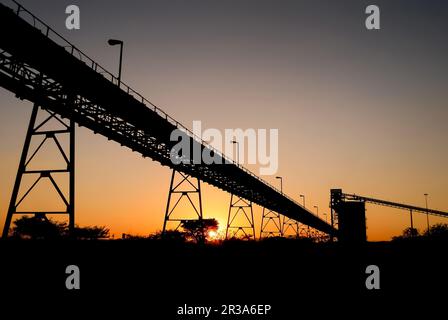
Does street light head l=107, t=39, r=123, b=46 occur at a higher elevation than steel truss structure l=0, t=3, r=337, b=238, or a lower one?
higher

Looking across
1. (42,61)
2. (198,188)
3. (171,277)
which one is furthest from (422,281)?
(198,188)

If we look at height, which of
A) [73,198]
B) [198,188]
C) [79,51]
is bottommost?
[73,198]

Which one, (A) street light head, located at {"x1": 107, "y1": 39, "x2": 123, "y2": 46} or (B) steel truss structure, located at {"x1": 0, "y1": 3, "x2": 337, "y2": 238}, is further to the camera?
(A) street light head, located at {"x1": 107, "y1": 39, "x2": 123, "y2": 46}

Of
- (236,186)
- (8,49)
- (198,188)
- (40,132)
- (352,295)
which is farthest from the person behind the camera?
(236,186)

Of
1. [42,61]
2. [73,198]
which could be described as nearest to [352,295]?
[73,198]

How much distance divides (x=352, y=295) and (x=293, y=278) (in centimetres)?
189

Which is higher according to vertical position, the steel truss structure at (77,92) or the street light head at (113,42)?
the street light head at (113,42)

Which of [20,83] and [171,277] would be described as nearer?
[171,277]

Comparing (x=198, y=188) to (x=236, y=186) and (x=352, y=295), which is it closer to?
(x=236, y=186)

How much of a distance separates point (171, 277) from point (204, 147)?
1448 centimetres

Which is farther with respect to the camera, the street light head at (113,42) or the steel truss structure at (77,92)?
the street light head at (113,42)

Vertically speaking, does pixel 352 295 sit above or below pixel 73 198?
below

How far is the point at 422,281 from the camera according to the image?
1058 cm

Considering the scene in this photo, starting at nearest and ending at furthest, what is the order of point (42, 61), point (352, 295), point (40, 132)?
point (352, 295) < point (42, 61) < point (40, 132)
